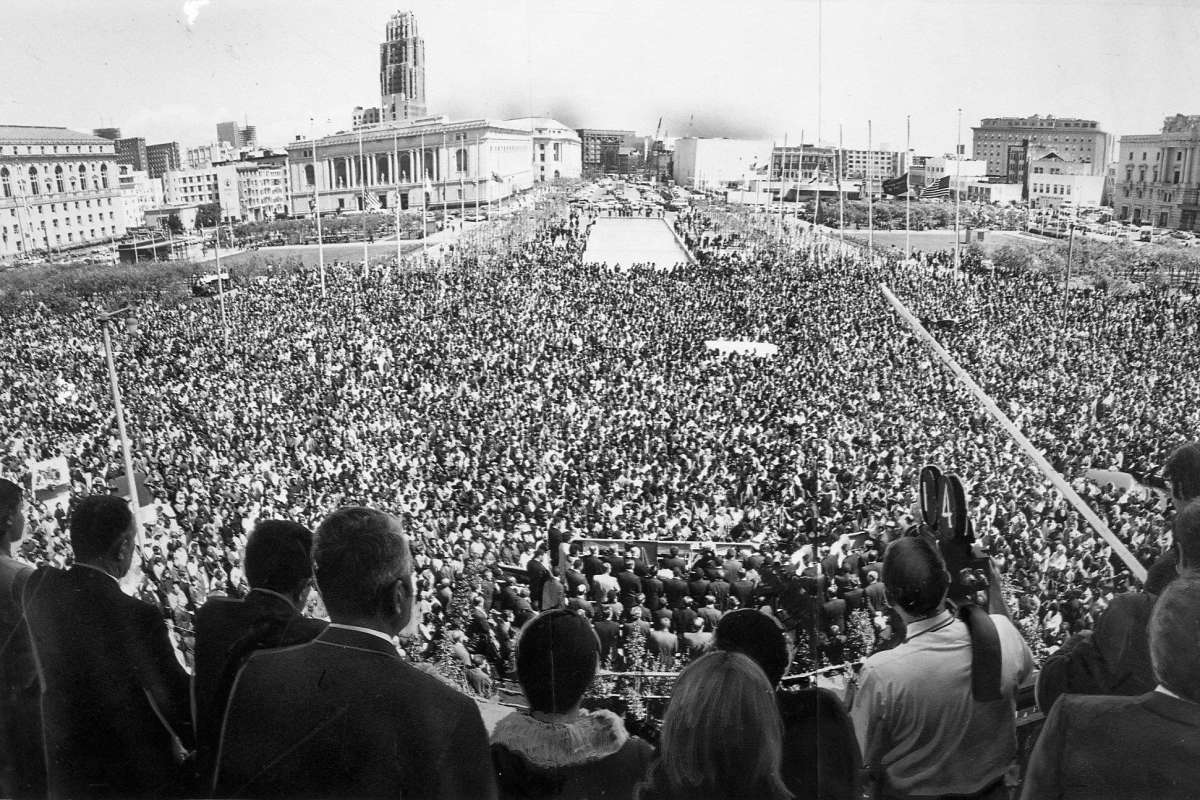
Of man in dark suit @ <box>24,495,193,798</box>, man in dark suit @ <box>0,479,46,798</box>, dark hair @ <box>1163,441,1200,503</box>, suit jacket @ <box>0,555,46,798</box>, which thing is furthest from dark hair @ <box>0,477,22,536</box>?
dark hair @ <box>1163,441,1200,503</box>

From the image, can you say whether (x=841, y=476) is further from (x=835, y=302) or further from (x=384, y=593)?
(x=384, y=593)

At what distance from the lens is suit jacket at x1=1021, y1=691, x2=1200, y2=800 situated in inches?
55.7

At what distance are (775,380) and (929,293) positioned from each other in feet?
2.96

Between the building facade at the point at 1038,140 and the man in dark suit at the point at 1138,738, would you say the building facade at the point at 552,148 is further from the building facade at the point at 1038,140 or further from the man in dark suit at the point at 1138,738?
the man in dark suit at the point at 1138,738

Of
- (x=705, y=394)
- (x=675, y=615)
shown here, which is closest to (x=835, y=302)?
(x=705, y=394)

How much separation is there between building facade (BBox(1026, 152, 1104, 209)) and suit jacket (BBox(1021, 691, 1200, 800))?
285 cm

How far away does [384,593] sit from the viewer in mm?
1434

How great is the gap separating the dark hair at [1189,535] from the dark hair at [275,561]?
1.91 m

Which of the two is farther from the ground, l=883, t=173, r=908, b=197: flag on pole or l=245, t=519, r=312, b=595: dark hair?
l=883, t=173, r=908, b=197: flag on pole

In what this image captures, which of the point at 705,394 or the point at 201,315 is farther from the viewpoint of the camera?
the point at 705,394

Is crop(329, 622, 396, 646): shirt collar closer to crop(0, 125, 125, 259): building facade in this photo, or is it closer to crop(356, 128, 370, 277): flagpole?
crop(356, 128, 370, 277): flagpole

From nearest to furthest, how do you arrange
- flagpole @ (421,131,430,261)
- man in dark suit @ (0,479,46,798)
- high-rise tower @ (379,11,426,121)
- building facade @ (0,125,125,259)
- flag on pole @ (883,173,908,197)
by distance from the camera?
man in dark suit @ (0,479,46,798) < high-rise tower @ (379,11,426,121) < flagpole @ (421,131,430,261) < building facade @ (0,125,125,259) < flag on pole @ (883,173,908,197)

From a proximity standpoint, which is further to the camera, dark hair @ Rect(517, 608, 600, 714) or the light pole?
the light pole

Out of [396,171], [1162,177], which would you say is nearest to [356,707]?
[396,171]
